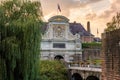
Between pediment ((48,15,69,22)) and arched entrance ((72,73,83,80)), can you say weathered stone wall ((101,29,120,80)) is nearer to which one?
arched entrance ((72,73,83,80))

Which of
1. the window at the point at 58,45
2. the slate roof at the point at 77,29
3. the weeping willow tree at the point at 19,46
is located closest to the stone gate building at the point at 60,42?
the window at the point at 58,45

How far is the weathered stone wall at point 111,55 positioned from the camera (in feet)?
20.0

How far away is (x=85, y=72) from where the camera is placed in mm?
37438

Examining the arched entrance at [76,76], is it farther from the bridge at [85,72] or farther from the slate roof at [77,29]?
the slate roof at [77,29]

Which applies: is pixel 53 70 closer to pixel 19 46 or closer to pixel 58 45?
pixel 58 45

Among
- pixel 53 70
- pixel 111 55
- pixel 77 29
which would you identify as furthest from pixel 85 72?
pixel 111 55

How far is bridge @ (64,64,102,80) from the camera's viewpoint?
33525 millimetres

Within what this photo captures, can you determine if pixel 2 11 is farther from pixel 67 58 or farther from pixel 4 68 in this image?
pixel 67 58

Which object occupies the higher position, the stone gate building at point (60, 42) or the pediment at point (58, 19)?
the pediment at point (58, 19)

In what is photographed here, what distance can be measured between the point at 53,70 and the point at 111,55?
35053 mm

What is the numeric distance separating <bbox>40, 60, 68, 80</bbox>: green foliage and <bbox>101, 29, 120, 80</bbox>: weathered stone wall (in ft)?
106

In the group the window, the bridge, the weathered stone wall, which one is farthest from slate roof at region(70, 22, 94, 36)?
the weathered stone wall

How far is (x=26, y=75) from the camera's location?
61.1 ft

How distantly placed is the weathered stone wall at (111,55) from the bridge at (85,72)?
78.3 feet
